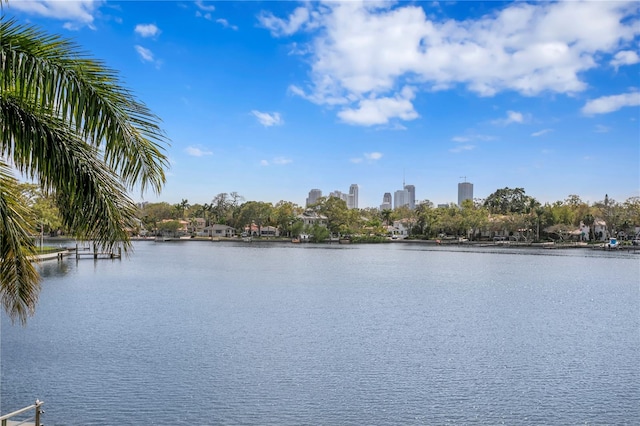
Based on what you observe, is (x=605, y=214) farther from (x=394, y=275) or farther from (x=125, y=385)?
(x=125, y=385)

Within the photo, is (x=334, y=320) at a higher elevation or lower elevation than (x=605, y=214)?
lower

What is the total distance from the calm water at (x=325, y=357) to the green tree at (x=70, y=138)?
8471 millimetres

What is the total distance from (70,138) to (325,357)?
14.0 meters

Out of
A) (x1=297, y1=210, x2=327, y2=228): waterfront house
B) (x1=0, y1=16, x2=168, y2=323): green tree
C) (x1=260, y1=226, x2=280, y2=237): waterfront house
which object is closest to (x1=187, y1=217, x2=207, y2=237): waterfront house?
(x1=260, y1=226, x2=280, y2=237): waterfront house

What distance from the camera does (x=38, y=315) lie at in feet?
79.5

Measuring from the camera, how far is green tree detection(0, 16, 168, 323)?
460cm

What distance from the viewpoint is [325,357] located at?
17469 mm

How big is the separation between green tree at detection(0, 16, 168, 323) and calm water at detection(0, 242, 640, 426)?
847cm

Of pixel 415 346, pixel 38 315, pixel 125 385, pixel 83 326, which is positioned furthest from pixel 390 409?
pixel 38 315

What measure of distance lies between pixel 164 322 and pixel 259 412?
1184 centimetres

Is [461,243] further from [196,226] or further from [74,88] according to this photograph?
[74,88]

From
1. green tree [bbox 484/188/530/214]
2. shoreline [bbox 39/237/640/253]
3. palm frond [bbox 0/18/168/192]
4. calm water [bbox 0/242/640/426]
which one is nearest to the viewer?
palm frond [bbox 0/18/168/192]

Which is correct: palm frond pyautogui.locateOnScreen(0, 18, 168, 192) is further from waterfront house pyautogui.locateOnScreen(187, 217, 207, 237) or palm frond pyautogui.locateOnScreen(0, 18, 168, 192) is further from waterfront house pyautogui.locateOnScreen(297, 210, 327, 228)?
waterfront house pyautogui.locateOnScreen(187, 217, 207, 237)

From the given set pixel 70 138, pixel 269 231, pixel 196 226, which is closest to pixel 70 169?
pixel 70 138
